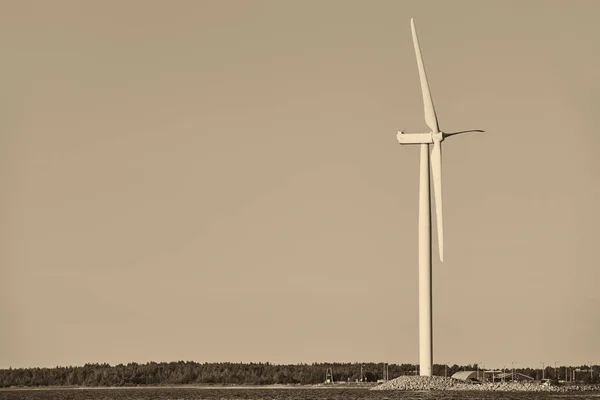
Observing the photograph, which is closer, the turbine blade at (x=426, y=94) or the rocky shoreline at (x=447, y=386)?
the turbine blade at (x=426, y=94)

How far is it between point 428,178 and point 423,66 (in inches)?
504

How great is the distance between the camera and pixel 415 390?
14888cm

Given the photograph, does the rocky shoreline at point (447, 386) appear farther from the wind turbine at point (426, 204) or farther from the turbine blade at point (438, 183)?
the turbine blade at point (438, 183)

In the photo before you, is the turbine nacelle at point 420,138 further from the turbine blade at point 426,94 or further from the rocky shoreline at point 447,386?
the rocky shoreline at point 447,386

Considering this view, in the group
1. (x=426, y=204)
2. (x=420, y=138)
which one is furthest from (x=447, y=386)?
(x=420, y=138)

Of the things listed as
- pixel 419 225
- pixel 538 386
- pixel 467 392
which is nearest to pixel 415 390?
pixel 467 392

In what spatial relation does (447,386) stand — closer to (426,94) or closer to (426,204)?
(426,204)

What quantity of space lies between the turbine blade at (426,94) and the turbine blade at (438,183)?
2.10m

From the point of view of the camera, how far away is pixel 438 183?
13062 cm

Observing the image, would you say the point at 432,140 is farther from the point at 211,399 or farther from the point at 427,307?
the point at 211,399

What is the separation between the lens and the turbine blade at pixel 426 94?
127812 mm

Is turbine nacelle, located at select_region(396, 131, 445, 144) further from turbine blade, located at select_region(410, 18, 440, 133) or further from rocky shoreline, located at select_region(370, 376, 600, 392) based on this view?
rocky shoreline, located at select_region(370, 376, 600, 392)

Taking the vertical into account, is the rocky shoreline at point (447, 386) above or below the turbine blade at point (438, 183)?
below

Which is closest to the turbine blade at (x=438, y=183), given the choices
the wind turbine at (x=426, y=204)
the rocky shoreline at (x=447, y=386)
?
the wind turbine at (x=426, y=204)
